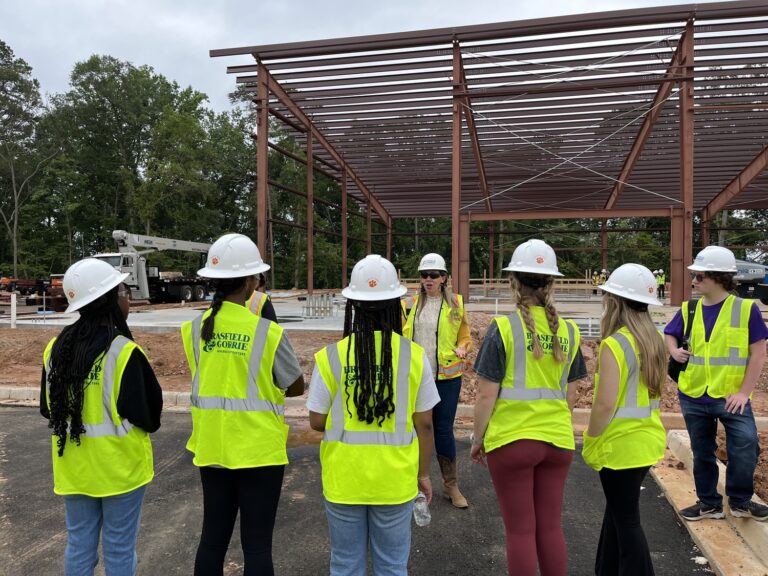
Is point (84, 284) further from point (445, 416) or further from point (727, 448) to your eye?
point (727, 448)

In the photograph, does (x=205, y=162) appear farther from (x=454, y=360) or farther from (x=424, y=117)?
(x=454, y=360)

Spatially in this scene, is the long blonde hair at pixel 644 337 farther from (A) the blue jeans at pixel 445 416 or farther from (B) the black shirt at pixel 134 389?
(B) the black shirt at pixel 134 389

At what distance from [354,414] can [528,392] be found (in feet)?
2.86

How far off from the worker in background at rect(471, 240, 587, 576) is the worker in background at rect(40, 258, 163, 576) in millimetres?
→ 1618

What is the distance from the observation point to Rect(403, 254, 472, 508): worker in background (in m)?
3.89

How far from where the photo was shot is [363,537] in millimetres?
2172

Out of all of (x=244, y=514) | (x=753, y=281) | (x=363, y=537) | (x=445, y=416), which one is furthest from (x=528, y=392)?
(x=753, y=281)

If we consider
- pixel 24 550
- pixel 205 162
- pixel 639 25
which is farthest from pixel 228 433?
pixel 205 162

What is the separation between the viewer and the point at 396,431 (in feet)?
7.09

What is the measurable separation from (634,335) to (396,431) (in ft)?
4.21

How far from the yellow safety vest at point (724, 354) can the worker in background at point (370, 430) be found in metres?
2.32

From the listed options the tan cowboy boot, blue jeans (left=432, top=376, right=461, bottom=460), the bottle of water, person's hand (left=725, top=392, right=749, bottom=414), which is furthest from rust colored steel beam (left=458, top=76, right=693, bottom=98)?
the bottle of water

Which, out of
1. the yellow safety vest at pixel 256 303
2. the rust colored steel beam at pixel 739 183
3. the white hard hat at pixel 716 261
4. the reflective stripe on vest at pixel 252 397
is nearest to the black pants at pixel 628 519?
the white hard hat at pixel 716 261

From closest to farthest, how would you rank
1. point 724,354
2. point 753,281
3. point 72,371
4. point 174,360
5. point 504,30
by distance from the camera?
point 72,371 → point 724,354 → point 174,360 → point 504,30 → point 753,281
